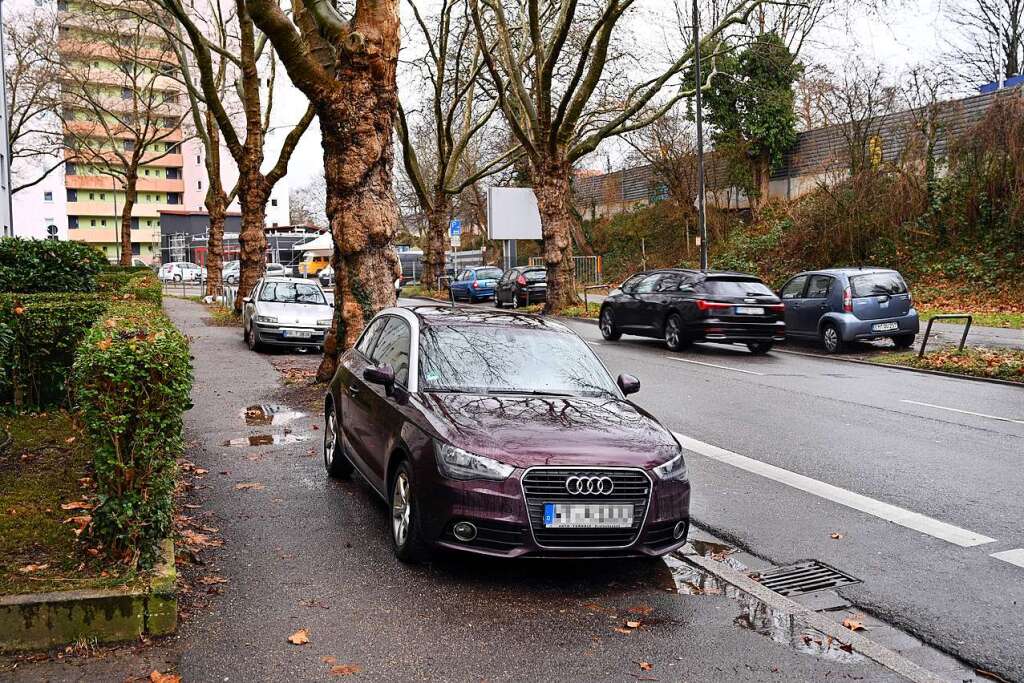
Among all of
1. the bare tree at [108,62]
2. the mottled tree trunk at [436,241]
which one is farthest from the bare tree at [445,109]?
the bare tree at [108,62]

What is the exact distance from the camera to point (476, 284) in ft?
131

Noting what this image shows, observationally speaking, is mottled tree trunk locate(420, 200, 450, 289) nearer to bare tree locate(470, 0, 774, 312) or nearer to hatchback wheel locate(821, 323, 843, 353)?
bare tree locate(470, 0, 774, 312)

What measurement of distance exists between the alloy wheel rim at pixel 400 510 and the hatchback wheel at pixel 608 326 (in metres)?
15.2

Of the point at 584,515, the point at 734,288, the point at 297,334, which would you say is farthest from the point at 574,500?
the point at 297,334

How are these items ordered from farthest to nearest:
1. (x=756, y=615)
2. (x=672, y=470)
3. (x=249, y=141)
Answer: (x=249, y=141) → (x=672, y=470) → (x=756, y=615)

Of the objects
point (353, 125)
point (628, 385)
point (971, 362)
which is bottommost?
point (971, 362)

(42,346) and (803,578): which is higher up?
(42,346)

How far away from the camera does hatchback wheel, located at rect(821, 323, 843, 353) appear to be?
18.4m

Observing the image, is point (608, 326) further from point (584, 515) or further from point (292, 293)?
point (584, 515)

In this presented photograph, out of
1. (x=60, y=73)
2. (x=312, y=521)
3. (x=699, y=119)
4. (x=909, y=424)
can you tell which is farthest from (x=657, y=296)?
(x=60, y=73)

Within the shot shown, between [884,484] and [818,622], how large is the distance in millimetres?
3233

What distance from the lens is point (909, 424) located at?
1067 cm

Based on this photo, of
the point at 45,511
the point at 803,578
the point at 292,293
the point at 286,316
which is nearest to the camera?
the point at 803,578

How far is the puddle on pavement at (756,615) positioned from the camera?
4.65m
